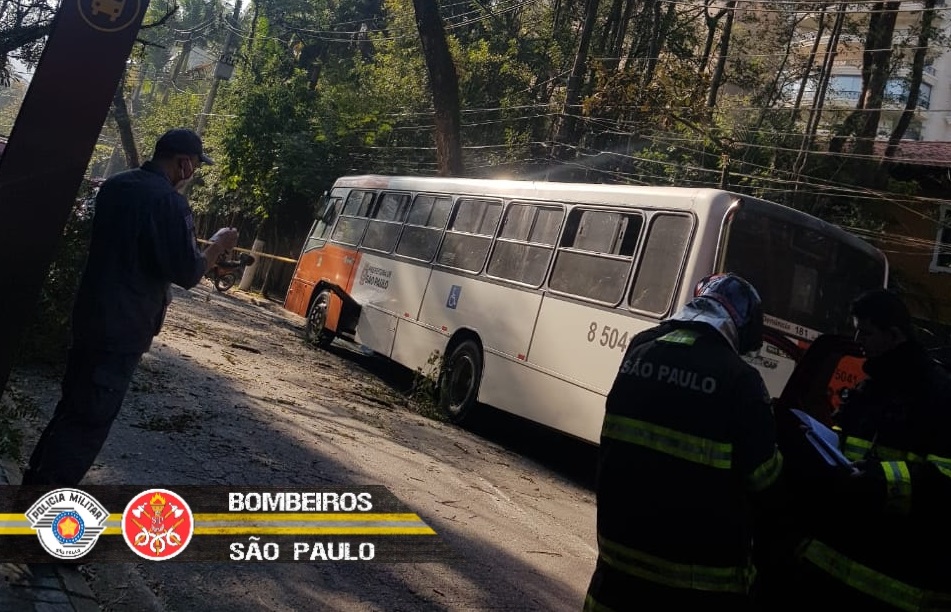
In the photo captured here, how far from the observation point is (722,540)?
2572 mm

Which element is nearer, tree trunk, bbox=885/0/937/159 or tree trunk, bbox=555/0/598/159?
tree trunk, bbox=555/0/598/159

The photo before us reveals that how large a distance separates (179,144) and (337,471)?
2.81 m

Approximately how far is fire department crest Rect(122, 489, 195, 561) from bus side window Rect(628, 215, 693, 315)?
15.6 feet

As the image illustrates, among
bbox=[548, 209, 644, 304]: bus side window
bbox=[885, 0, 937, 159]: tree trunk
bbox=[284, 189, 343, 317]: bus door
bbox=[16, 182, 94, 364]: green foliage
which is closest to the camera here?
bbox=[16, 182, 94, 364]: green foliage

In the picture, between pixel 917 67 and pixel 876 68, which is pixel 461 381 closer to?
pixel 876 68

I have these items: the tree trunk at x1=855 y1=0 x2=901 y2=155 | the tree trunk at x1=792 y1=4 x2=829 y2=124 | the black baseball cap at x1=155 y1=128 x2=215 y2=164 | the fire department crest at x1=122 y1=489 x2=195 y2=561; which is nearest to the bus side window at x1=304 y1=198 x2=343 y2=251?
the fire department crest at x1=122 y1=489 x2=195 y2=561

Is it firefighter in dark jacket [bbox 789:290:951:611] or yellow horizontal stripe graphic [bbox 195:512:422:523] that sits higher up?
firefighter in dark jacket [bbox 789:290:951:611]

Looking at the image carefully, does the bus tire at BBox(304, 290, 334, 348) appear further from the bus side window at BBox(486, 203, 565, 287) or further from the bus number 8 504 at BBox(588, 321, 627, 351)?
the bus number 8 504 at BBox(588, 321, 627, 351)

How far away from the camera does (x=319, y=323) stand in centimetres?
1504

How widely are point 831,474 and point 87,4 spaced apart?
3.23 m

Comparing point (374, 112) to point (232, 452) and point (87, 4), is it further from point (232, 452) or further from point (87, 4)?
point (87, 4)

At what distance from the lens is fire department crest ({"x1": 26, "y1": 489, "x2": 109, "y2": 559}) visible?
391 centimetres

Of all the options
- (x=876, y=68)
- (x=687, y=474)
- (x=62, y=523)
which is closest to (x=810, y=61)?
(x=876, y=68)

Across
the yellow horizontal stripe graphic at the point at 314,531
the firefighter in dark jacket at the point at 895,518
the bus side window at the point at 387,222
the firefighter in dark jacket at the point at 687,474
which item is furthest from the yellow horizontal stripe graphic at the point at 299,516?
the bus side window at the point at 387,222
